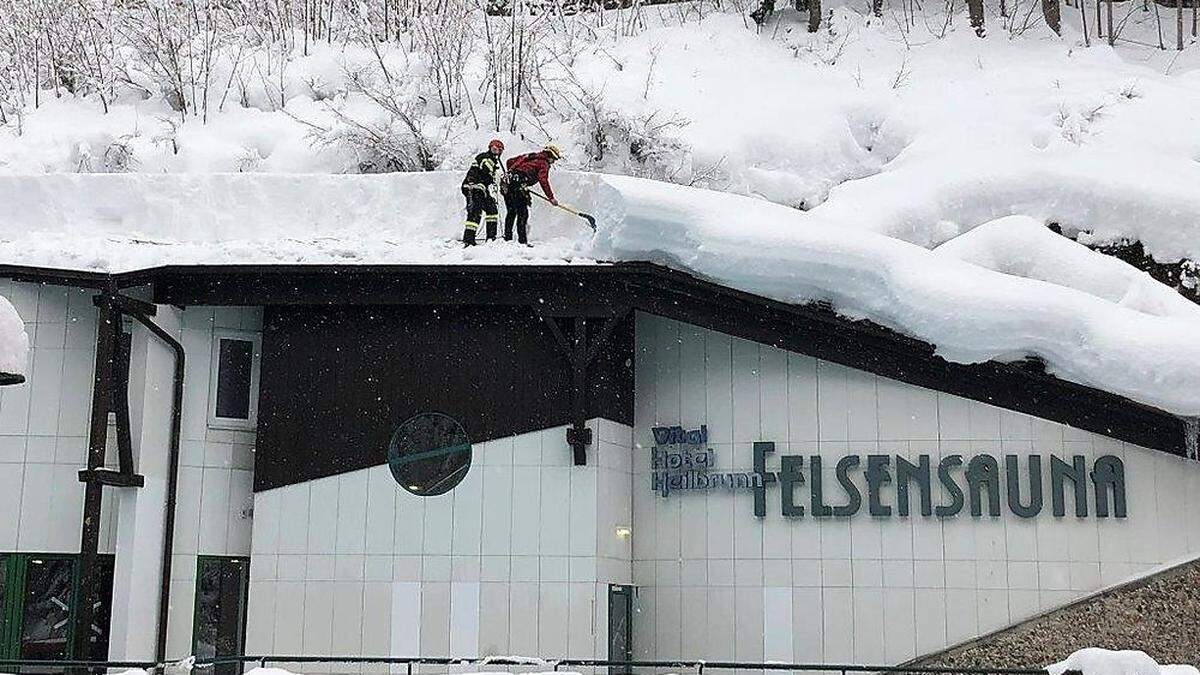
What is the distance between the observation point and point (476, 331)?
1307 centimetres

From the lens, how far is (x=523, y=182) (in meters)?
13.6

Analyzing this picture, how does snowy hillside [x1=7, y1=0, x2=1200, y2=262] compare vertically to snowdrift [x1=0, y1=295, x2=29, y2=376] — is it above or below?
above

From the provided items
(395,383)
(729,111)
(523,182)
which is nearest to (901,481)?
(523,182)

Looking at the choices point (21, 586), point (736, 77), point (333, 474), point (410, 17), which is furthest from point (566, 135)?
point (21, 586)

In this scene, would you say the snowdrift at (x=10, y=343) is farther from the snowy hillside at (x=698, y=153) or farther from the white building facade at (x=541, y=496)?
the white building facade at (x=541, y=496)

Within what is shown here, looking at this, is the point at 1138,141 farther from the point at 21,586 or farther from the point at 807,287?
the point at 21,586

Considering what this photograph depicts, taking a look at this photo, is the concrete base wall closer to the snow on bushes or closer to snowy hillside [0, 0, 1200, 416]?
snowy hillside [0, 0, 1200, 416]

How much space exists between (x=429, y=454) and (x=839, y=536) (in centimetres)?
445

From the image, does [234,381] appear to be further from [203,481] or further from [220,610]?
[220,610]

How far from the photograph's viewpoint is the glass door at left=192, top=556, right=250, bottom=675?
1292 centimetres

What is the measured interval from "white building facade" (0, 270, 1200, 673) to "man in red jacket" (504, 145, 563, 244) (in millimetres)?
1118

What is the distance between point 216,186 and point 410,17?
24.0 ft

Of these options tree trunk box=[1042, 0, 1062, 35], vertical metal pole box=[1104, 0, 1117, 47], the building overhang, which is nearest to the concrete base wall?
the building overhang

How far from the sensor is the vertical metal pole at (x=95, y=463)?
12211 mm
